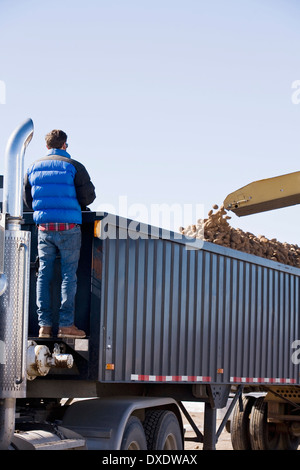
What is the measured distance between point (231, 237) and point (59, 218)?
10250 millimetres

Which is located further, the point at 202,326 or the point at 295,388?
the point at 295,388

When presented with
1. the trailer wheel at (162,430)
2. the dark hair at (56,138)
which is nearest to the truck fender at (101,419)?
the trailer wheel at (162,430)

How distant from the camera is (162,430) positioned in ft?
27.7

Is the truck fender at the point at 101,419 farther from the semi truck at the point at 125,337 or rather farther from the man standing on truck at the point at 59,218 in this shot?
the man standing on truck at the point at 59,218

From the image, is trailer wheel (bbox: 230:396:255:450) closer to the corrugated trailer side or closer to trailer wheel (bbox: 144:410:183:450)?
the corrugated trailer side

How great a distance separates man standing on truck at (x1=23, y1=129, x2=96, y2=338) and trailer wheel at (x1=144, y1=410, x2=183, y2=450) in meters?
1.63

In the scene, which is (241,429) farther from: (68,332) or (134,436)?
(68,332)

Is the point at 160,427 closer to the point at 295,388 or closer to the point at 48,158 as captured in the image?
the point at 48,158

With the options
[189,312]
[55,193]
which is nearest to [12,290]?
[55,193]

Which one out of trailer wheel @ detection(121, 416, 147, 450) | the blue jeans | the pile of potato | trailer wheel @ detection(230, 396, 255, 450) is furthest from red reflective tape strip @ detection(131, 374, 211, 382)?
the pile of potato

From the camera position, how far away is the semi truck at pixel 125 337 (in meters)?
6.15
